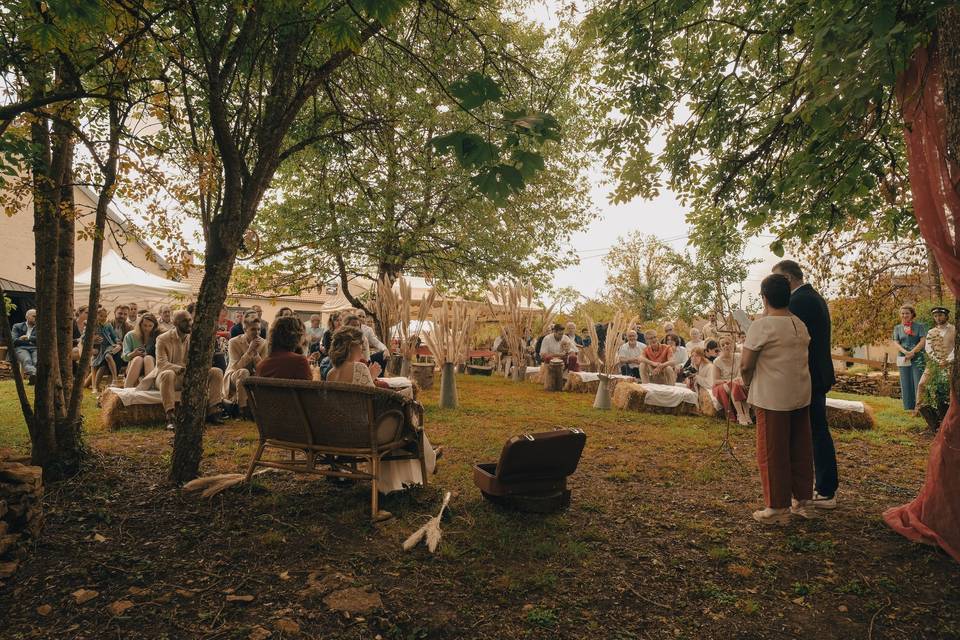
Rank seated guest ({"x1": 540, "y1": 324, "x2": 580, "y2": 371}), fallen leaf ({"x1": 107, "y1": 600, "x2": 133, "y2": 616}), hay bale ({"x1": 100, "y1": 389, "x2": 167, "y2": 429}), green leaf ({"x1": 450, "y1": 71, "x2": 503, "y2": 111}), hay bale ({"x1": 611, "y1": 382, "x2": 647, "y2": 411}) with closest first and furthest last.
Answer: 1. green leaf ({"x1": 450, "y1": 71, "x2": 503, "y2": 111})
2. fallen leaf ({"x1": 107, "y1": 600, "x2": 133, "y2": 616})
3. hay bale ({"x1": 100, "y1": 389, "x2": 167, "y2": 429})
4. hay bale ({"x1": 611, "y1": 382, "x2": 647, "y2": 411})
5. seated guest ({"x1": 540, "y1": 324, "x2": 580, "y2": 371})

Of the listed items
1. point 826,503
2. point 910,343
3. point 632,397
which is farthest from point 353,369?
point 910,343

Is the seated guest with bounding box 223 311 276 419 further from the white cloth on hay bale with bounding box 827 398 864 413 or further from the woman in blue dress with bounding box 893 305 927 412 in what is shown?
the woman in blue dress with bounding box 893 305 927 412

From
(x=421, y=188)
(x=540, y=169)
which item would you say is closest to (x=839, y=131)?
(x=540, y=169)

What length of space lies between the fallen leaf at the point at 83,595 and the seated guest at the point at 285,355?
194 cm

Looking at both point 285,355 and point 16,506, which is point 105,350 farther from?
point 16,506

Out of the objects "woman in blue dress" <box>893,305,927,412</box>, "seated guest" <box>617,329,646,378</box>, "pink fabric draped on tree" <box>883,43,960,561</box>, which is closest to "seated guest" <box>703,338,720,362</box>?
"seated guest" <box>617,329,646,378</box>

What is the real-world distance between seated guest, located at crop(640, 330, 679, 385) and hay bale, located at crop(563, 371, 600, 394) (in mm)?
1058

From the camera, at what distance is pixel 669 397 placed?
8555mm

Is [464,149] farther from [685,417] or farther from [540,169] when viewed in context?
[685,417]

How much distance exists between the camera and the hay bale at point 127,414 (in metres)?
5.97

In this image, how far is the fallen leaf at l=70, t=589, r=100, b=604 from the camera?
2.38 meters

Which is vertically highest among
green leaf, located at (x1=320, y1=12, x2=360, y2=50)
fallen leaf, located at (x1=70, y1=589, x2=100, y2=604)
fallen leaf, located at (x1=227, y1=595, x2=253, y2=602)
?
green leaf, located at (x1=320, y1=12, x2=360, y2=50)

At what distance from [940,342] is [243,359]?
9.57m

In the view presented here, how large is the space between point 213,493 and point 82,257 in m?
20.5
